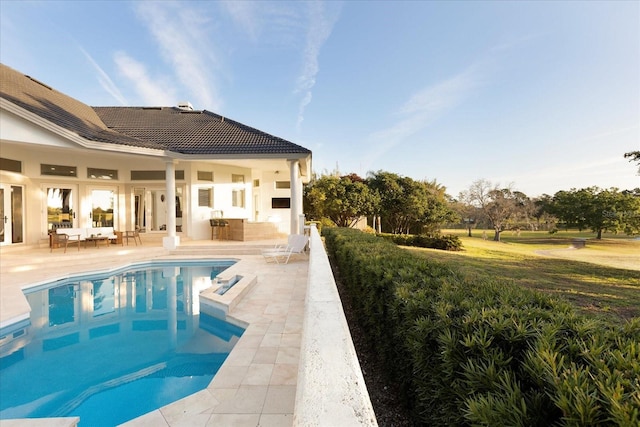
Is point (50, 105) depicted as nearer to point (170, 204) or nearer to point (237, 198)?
point (170, 204)

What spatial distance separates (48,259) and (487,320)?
13637 millimetres

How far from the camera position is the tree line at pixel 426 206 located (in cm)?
2728

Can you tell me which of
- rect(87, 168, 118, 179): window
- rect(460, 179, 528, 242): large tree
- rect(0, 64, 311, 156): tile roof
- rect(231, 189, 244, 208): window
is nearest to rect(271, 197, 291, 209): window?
rect(231, 189, 244, 208): window

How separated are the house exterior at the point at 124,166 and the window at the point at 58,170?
0.03m

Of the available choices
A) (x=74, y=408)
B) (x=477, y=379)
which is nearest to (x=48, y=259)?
(x=74, y=408)

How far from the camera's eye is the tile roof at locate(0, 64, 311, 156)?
1153cm

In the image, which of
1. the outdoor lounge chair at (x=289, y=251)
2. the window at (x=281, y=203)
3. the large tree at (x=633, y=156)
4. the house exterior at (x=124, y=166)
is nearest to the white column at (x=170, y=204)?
the house exterior at (x=124, y=166)

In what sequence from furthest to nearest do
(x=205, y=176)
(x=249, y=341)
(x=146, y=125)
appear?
(x=146, y=125)
(x=205, y=176)
(x=249, y=341)

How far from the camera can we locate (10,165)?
39.2 feet

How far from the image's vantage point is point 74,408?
3477mm

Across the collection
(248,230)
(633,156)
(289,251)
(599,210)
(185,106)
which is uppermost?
(185,106)

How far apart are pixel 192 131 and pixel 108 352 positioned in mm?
12912

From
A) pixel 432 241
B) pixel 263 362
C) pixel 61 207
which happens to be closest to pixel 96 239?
pixel 61 207

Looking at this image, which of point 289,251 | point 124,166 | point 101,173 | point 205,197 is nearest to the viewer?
point 289,251
